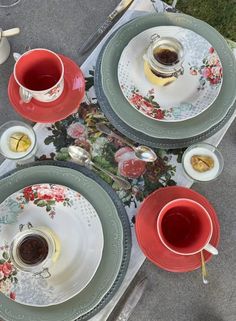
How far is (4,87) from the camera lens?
1.01m

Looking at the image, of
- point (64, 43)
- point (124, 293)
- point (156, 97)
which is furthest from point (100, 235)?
point (64, 43)

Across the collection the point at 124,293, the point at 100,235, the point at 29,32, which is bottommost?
the point at 124,293

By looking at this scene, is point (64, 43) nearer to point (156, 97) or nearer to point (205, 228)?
point (156, 97)

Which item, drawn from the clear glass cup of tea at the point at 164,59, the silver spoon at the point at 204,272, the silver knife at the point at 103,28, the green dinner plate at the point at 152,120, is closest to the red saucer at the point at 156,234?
the silver spoon at the point at 204,272

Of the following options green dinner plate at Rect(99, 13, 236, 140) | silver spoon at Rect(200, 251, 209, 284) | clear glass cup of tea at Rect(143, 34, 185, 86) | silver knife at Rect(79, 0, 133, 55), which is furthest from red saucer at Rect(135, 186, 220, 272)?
silver knife at Rect(79, 0, 133, 55)

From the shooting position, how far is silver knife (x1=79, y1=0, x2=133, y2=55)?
40.1 inches

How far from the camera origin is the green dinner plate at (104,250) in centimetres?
82

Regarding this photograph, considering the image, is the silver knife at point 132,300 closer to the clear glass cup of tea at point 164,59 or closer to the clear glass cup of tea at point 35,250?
the clear glass cup of tea at point 35,250

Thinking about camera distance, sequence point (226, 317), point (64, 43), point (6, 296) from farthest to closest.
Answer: point (64, 43) < point (226, 317) < point (6, 296)

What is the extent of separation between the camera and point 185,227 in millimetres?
875

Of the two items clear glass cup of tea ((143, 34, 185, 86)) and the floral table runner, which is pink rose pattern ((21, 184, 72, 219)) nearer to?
the floral table runner

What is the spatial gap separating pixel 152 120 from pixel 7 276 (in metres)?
0.40

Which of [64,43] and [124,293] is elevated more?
[64,43]

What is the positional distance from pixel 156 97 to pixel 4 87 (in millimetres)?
338
